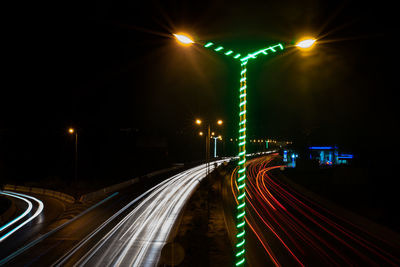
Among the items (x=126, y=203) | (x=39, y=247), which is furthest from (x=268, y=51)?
(x=126, y=203)

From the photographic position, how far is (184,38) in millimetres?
5770

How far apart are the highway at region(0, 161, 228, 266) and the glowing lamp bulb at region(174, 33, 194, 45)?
32.7 feet

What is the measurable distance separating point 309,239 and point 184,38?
14.1m

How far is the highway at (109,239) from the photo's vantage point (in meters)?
12.6

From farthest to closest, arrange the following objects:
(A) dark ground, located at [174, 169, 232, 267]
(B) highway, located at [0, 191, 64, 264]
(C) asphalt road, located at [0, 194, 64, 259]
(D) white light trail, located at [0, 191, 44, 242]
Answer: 1. (D) white light trail, located at [0, 191, 44, 242]
2. (B) highway, located at [0, 191, 64, 264]
3. (C) asphalt road, located at [0, 194, 64, 259]
4. (A) dark ground, located at [174, 169, 232, 267]

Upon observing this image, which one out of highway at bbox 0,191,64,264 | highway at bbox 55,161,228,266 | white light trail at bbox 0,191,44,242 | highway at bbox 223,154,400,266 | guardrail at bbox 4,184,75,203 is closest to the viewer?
highway at bbox 55,161,228,266

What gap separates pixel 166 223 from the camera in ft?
63.2

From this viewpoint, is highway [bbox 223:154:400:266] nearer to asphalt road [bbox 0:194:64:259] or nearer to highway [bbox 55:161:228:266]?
highway [bbox 55:161:228:266]

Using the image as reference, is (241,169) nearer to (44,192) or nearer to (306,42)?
(306,42)

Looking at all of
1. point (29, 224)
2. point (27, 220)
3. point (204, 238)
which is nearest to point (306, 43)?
point (204, 238)

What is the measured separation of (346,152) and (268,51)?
5928cm

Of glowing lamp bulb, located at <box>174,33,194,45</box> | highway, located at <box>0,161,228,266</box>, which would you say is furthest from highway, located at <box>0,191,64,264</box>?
glowing lamp bulb, located at <box>174,33,194,45</box>

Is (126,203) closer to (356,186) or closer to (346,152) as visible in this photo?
(356,186)

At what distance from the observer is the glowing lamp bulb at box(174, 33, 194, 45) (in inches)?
225
